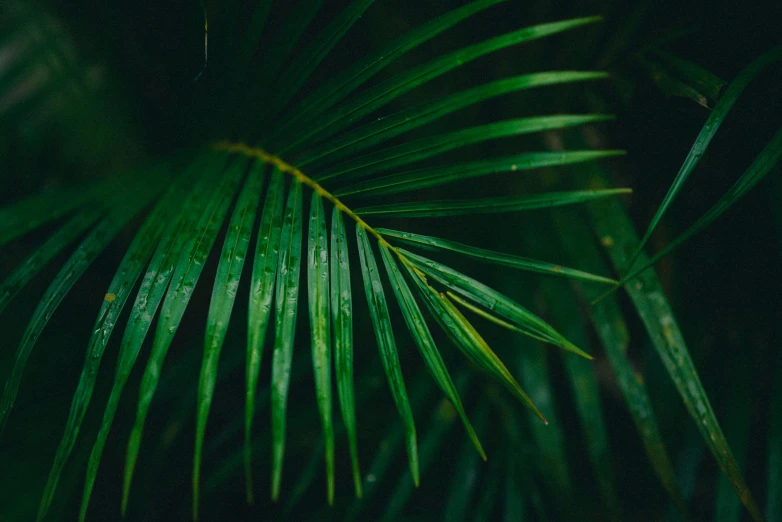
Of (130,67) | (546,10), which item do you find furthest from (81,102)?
(546,10)

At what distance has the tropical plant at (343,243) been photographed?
1.31 feet

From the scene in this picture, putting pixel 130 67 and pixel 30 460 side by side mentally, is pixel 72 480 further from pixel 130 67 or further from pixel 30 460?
pixel 130 67

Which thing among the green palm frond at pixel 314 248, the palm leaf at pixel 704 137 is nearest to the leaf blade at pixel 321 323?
the green palm frond at pixel 314 248

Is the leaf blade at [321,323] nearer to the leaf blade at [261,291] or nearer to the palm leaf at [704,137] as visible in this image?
the leaf blade at [261,291]

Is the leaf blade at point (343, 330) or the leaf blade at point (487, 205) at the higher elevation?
the leaf blade at point (487, 205)

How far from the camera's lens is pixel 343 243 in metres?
0.44

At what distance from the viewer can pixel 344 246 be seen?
44cm

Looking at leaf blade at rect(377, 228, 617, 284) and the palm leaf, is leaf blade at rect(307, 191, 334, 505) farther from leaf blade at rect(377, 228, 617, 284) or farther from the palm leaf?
the palm leaf

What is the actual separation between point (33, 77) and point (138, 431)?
65 cm

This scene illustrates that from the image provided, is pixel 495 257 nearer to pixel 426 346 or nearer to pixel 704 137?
pixel 426 346

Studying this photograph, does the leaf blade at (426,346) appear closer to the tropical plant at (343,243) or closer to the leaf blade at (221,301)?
the tropical plant at (343,243)

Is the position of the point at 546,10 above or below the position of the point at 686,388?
above

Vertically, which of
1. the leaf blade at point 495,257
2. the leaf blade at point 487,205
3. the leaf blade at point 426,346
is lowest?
the leaf blade at point 426,346

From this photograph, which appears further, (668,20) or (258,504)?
(258,504)
